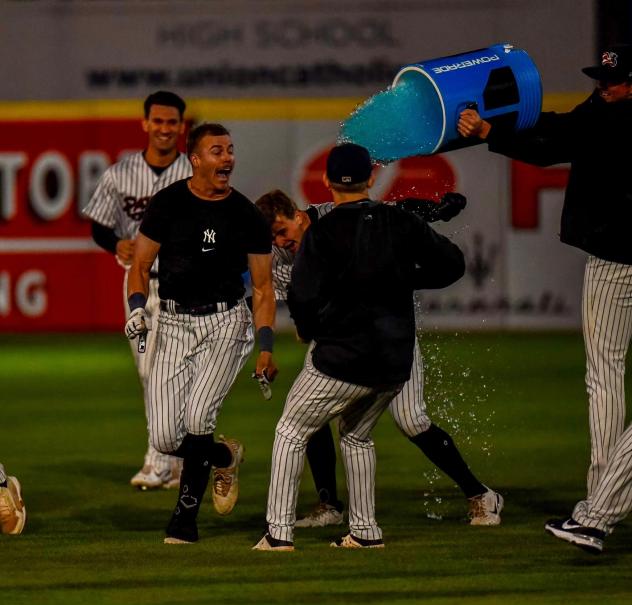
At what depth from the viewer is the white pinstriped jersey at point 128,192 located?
10469 mm

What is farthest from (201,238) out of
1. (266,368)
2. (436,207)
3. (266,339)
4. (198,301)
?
(436,207)

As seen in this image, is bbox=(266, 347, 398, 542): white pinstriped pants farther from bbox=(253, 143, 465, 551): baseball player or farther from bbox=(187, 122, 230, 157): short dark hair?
bbox=(187, 122, 230, 157): short dark hair

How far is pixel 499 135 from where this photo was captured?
→ 805cm

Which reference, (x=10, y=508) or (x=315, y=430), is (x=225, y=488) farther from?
(x=10, y=508)

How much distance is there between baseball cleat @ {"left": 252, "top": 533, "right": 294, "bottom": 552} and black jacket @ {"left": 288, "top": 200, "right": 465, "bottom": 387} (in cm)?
88

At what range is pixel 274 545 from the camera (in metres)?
7.96

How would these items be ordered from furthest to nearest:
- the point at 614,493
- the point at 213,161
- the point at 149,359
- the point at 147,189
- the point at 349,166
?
the point at 147,189
the point at 149,359
the point at 213,161
the point at 349,166
the point at 614,493

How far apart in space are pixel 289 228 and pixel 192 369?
887mm

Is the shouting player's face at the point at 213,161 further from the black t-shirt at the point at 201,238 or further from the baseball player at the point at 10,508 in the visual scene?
the baseball player at the point at 10,508

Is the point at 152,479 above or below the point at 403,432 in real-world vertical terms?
below

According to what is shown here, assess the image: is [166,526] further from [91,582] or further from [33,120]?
[33,120]

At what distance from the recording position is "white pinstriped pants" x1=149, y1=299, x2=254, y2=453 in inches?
329

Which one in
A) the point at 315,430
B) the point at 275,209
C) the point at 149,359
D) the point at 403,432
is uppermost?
the point at 275,209

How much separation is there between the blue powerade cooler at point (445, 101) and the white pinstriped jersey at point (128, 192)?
1.98 m
